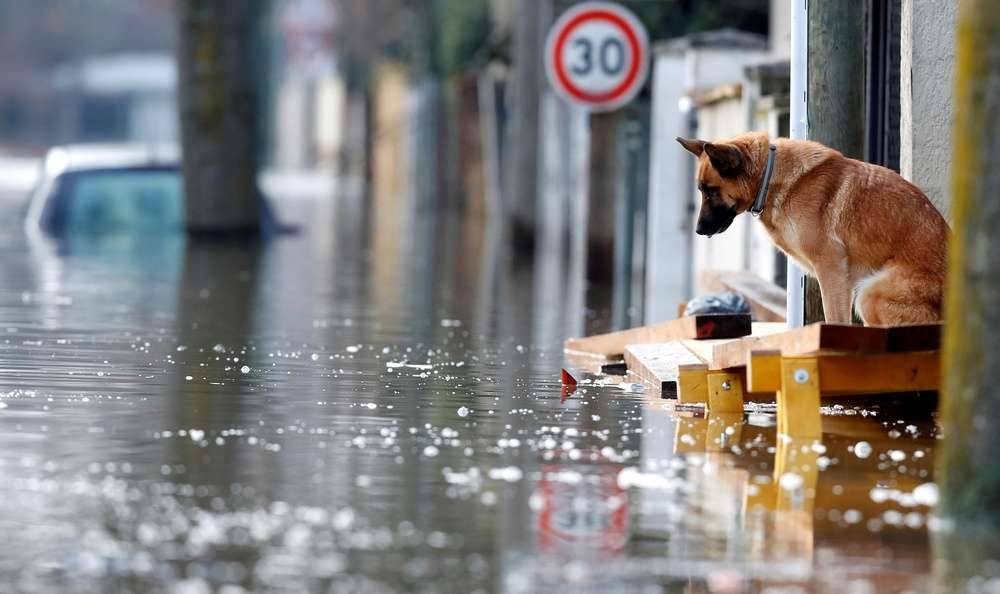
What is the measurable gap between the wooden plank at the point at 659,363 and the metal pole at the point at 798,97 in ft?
1.77

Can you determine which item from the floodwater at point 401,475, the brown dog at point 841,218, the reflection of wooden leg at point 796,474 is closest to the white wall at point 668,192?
the floodwater at point 401,475

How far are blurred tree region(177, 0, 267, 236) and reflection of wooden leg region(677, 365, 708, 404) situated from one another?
17.0 metres

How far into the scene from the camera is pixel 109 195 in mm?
27062

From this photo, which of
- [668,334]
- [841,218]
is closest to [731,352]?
[841,218]

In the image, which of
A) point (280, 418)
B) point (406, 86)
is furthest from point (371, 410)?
point (406, 86)

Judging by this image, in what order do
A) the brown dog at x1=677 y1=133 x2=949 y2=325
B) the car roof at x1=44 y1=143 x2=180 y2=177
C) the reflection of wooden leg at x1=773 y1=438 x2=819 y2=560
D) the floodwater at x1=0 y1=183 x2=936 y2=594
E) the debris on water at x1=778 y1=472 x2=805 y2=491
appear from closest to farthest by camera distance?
the floodwater at x1=0 y1=183 x2=936 y2=594, the reflection of wooden leg at x1=773 y1=438 x2=819 y2=560, the debris on water at x1=778 y1=472 x2=805 y2=491, the brown dog at x1=677 y1=133 x2=949 y2=325, the car roof at x1=44 y1=143 x2=180 y2=177

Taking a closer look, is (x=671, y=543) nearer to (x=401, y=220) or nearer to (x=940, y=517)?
(x=940, y=517)

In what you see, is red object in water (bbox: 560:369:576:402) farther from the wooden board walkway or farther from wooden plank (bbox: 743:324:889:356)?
wooden plank (bbox: 743:324:889:356)

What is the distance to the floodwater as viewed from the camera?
664cm

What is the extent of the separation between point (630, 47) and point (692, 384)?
30.6 feet

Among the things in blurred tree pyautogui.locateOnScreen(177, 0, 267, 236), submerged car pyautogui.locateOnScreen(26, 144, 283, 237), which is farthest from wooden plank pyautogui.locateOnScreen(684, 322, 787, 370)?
blurred tree pyautogui.locateOnScreen(177, 0, 267, 236)

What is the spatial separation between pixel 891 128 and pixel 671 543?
7600mm

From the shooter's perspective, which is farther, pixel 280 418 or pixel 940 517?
pixel 280 418

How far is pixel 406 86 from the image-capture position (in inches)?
2226
